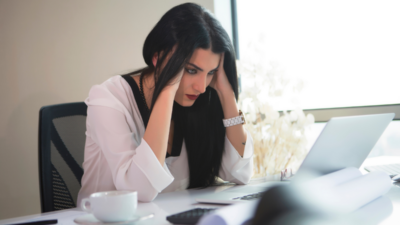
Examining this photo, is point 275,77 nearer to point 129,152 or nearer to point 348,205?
point 129,152

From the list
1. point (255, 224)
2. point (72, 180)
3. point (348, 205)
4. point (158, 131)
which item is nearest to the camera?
point (255, 224)

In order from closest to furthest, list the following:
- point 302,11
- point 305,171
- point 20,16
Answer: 1. point 305,171
2. point 20,16
3. point 302,11

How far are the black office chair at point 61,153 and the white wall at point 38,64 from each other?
0.74 metres

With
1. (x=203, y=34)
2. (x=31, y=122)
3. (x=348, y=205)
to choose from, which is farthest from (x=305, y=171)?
(x=31, y=122)

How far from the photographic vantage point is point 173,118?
142 centimetres

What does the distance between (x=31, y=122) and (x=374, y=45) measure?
7.33 ft

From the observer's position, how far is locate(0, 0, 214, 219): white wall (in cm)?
184

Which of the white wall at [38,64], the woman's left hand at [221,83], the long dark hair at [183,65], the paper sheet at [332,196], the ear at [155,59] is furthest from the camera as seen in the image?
the white wall at [38,64]

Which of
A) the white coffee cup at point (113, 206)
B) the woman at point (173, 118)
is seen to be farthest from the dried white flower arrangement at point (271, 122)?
the white coffee cup at point (113, 206)

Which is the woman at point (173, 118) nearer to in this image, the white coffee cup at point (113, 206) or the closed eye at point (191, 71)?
the closed eye at point (191, 71)

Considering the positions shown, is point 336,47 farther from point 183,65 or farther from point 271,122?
point 183,65

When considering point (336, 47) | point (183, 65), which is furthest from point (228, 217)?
point (336, 47)

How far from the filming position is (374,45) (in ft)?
6.95

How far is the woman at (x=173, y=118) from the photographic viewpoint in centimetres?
104
